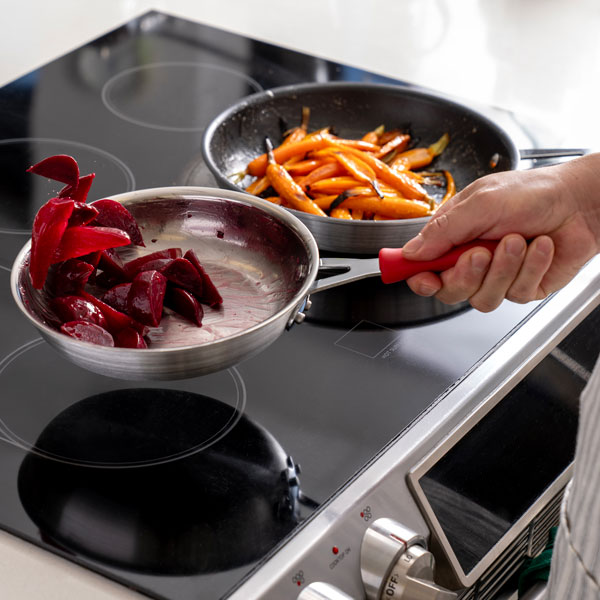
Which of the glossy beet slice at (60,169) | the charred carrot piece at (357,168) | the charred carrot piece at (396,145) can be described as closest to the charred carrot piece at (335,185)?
the charred carrot piece at (357,168)

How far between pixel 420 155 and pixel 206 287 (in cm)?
47

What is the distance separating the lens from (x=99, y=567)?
602 mm

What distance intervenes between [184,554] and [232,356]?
0.52 feet

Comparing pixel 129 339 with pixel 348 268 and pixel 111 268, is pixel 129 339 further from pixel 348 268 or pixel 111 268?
pixel 348 268

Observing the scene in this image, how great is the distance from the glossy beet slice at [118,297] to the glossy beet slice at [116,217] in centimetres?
8

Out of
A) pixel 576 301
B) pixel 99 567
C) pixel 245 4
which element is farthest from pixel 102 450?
pixel 245 4

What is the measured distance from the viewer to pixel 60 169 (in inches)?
31.4

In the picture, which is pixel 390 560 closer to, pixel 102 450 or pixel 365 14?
pixel 102 450

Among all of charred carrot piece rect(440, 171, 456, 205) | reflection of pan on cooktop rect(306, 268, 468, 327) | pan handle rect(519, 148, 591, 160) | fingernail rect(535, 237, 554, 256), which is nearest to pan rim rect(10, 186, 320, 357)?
reflection of pan on cooktop rect(306, 268, 468, 327)

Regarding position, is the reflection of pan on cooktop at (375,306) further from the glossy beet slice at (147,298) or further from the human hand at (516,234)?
the glossy beet slice at (147,298)

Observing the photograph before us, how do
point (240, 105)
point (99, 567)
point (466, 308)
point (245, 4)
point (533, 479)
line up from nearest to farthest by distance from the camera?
point (99, 567) → point (533, 479) → point (466, 308) → point (240, 105) → point (245, 4)

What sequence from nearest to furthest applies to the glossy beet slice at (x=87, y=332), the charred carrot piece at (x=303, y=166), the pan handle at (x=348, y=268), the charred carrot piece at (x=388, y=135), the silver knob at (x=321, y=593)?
1. the silver knob at (x=321, y=593)
2. the glossy beet slice at (x=87, y=332)
3. the pan handle at (x=348, y=268)
4. the charred carrot piece at (x=303, y=166)
5. the charred carrot piece at (x=388, y=135)

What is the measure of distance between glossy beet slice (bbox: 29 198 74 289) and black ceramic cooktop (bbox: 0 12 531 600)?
104 mm

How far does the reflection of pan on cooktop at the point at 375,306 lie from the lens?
881mm
